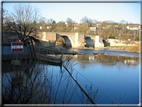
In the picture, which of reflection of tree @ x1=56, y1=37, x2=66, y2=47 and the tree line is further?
reflection of tree @ x1=56, y1=37, x2=66, y2=47

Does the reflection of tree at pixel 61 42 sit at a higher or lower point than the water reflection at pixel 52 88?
higher

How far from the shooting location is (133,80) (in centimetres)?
796

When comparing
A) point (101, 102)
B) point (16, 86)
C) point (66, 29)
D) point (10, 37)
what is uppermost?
point (66, 29)

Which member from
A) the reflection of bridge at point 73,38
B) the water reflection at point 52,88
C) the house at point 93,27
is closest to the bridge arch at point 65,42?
the reflection of bridge at point 73,38

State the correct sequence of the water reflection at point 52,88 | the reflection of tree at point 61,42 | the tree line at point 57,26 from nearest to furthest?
1. the water reflection at point 52,88
2. the tree line at point 57,26
3. the reflection of tree at point 61,42

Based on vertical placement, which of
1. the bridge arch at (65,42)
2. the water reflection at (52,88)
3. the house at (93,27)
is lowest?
the water reflection at (52,88)

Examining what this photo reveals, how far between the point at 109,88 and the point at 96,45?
111ft

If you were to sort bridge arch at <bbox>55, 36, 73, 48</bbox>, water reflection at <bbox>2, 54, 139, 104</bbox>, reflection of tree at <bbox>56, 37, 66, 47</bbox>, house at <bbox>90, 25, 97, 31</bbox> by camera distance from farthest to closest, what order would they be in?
house at <bbox>90, 25, 97, 31</bbox> → reflection of tree at <bbox>56, 37, 66, 47</bbox> → bridge arch at <bbox>55, 36, 73, 48</bbox> → water reflection at <bbox>2, 54, 139, 104</bbox>

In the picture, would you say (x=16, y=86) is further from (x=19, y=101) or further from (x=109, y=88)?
(x=109, y=88)

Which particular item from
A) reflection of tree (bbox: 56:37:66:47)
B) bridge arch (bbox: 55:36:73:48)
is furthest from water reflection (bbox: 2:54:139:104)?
reflection of tree (bbox: 56:37:66:47)

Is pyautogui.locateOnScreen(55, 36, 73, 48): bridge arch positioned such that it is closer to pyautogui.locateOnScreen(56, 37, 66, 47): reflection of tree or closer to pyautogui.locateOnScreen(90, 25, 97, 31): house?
pyautogui.locateOnScreen(56, 37, 66, 47): reflection of tree

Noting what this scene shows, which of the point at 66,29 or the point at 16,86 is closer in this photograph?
the point at 16,86

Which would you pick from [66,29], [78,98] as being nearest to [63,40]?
[66,29]

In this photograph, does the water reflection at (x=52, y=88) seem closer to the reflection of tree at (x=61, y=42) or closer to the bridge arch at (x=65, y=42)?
the bridge arch at (x=65, y=42)
